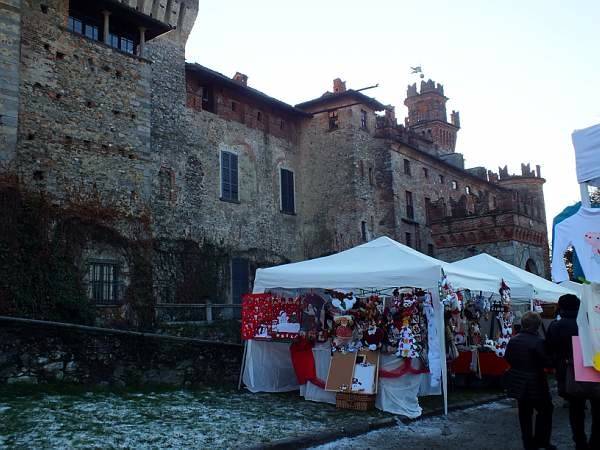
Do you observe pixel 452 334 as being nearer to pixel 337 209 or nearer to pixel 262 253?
pixel 262 253

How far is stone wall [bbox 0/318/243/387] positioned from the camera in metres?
9.20

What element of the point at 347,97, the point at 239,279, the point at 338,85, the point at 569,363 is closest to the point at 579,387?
the point at 569,363

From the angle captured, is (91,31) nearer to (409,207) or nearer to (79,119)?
(79,119)

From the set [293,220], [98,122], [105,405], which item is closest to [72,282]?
[98,122]

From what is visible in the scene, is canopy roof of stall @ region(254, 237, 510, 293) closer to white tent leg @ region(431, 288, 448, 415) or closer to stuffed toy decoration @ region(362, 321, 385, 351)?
white tent leg @ region(431, 288, 448, 415)

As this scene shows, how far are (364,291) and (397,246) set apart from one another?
98 cm

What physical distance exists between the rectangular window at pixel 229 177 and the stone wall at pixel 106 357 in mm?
11417

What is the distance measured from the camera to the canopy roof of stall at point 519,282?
40.0 feet

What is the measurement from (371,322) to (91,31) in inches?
452

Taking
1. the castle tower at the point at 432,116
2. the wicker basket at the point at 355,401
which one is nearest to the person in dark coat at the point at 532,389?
the wicker basket at the point at 355,401

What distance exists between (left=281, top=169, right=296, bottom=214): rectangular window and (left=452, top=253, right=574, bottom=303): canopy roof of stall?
12351mm

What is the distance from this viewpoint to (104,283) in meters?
14.1

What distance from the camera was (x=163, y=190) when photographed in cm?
1967

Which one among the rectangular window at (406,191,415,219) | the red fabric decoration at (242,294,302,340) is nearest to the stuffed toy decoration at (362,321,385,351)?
the red fabric decoration at (242,294,302,340)
